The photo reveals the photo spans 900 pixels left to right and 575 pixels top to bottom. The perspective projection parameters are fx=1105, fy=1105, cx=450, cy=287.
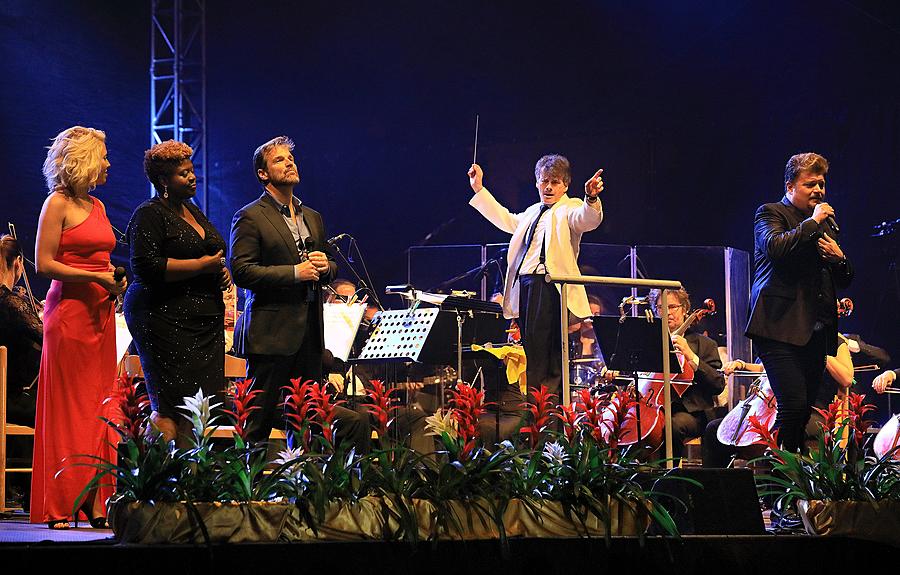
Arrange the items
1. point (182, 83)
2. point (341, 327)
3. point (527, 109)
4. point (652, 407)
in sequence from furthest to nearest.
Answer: point (527, 109) → point (182, 83) → point (652, 407) → point (341, 327)

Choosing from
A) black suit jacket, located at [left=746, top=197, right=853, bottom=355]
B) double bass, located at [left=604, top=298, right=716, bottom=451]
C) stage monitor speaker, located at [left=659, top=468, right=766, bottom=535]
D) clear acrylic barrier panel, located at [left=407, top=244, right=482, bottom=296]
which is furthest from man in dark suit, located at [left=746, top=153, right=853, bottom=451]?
clear acrylic barrier panel, located at [left=407, top=244, right=482, bottom=296]

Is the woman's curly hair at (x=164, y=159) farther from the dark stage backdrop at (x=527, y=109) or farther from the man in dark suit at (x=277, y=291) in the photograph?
the dark stage backdrop at (x=527, y=109)

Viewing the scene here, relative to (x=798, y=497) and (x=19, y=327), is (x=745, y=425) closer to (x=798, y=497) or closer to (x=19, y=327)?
(x=798, y=497)

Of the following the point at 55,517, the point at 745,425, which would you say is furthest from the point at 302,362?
the point at 745,425

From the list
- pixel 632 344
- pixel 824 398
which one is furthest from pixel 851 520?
pixel 824 398

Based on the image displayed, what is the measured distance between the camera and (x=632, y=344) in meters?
5.79

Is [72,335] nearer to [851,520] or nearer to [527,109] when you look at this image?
[851,520]

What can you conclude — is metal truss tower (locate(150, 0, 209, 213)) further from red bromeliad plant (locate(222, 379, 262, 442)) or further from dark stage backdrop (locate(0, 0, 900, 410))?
red bromeliad plant (locate(222, 379, 262, 442))

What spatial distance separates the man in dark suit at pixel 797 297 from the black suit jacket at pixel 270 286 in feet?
6.70

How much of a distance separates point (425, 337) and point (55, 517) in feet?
7.67

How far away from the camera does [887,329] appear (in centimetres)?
952

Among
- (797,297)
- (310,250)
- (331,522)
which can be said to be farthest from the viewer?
(797,297)

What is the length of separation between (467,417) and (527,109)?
7.57 metres

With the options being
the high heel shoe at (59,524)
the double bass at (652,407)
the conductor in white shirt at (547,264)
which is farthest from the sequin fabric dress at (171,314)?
the conductor in white shirt at (547,264)
